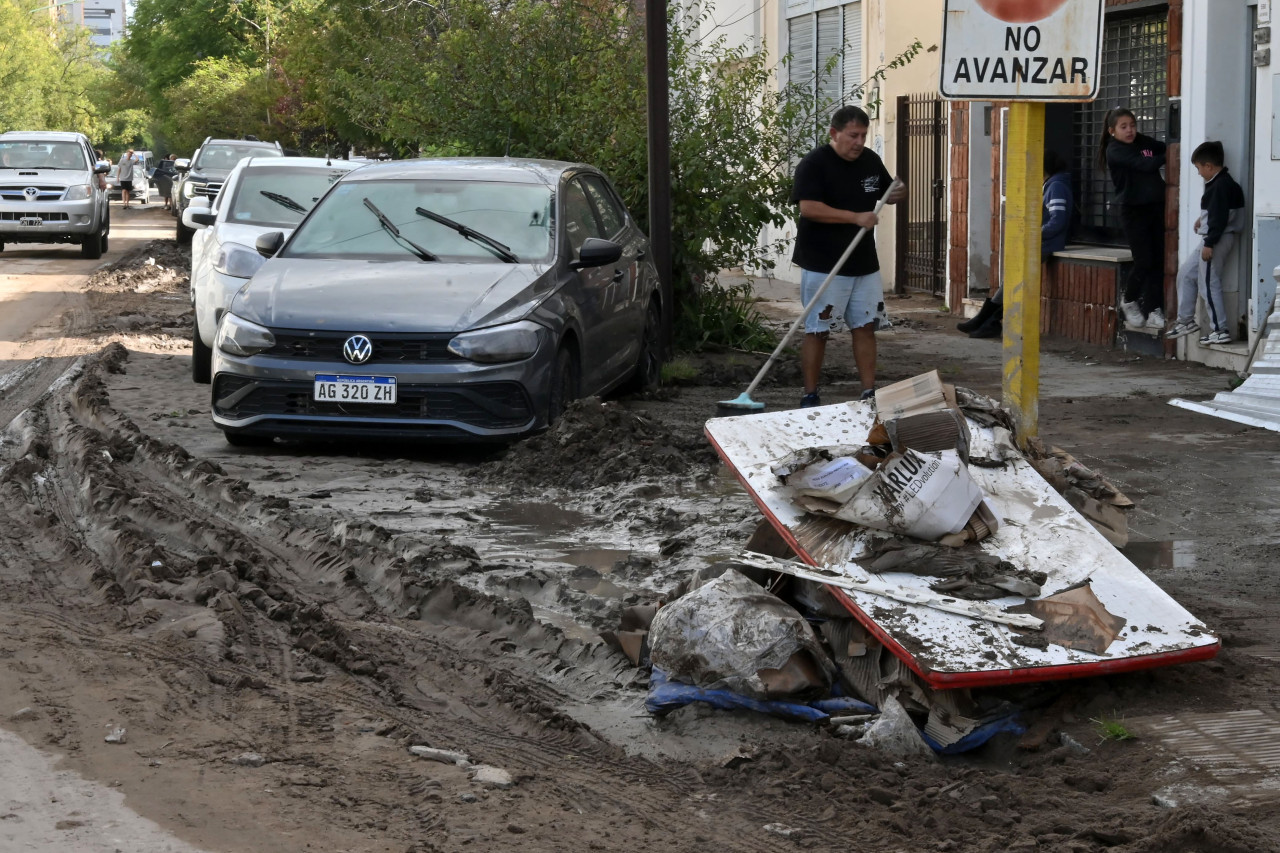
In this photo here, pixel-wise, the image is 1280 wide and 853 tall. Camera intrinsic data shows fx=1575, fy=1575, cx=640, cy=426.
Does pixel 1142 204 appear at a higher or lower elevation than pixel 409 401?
higher

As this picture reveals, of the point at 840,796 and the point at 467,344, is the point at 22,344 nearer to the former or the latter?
the point at 467,344

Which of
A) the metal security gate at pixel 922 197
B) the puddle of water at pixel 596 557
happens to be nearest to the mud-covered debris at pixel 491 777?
the puddle of water at pixel 596 557

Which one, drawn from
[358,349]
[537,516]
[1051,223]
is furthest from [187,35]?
[537,516]

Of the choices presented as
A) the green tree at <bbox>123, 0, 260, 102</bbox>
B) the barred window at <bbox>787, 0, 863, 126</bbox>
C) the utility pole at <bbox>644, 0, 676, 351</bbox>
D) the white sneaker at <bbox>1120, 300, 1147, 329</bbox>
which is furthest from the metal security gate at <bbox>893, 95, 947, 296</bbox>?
the green tree at <bbox>123, 0, 260, 102</bbox>

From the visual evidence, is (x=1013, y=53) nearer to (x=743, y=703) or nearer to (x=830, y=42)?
(x=743, y=703)

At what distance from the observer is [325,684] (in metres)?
4.80

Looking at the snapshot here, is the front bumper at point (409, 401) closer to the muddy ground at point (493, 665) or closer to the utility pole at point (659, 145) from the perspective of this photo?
the muddy ground at point (493, 665)

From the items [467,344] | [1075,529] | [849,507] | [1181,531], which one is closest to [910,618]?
[849,507]

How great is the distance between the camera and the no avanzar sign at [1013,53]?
6.12 metres

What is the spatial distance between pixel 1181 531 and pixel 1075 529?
1.58 m

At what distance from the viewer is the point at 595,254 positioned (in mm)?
9234

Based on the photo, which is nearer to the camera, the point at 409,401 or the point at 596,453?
the point at 596,453

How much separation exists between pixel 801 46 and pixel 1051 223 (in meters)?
8.70

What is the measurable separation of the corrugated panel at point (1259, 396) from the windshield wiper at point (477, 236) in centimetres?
447
